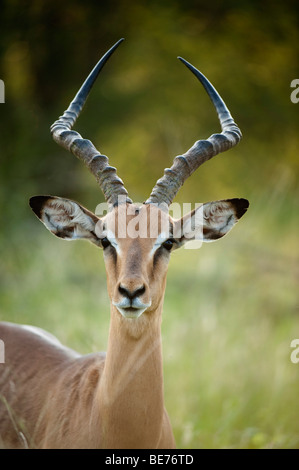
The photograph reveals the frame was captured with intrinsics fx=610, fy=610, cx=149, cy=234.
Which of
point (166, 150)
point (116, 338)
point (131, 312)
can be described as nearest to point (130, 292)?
point (131, 312)

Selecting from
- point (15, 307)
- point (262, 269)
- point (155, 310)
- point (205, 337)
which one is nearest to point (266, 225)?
point (262, 269)

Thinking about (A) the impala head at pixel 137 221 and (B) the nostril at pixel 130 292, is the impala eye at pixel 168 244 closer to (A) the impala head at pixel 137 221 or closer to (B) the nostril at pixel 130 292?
(A) the impala head at pixel 137 221

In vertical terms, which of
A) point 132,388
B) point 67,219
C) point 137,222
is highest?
point 67,219

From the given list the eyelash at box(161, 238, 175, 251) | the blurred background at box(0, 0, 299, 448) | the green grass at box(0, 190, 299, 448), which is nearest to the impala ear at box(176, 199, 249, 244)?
the eyelash at box(161, 238, 175, 251)

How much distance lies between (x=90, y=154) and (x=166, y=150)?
42.0 feet

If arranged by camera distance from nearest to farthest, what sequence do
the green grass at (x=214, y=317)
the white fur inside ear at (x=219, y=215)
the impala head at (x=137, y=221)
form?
the impala head at (x=137, y=221) → the white fur inside ear at (x=219, y=215) → the green grass at (x=214, y=317)

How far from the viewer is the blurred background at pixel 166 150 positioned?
34.1ft

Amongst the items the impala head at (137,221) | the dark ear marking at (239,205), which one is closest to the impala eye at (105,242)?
the impala head at (137,221)

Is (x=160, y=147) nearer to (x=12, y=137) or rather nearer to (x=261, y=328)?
(x=12, y=137)

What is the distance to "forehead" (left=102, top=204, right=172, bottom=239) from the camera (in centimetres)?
452

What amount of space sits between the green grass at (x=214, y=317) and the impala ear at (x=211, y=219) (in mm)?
2388

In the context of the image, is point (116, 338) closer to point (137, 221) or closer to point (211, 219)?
point (137, 221)

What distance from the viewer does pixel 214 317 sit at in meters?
9.50

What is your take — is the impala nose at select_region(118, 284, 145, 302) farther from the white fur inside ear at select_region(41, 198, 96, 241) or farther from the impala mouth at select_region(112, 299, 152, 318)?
the white fur inside ear at select_region(41, 198, 96, 241)
